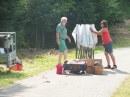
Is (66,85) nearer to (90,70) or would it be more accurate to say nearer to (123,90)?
(123,90)

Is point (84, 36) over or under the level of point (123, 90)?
over

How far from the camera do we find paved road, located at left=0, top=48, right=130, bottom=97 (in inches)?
363

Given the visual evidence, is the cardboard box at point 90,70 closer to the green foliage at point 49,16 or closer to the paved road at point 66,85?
the paved road at point 66,85

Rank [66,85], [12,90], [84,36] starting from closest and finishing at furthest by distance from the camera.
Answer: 1. [12,90]
2. [66,85]
3. [84,36]

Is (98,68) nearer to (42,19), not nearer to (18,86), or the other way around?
(18,86)

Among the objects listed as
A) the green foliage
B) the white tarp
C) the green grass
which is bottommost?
the green grass

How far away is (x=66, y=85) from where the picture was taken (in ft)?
34.3

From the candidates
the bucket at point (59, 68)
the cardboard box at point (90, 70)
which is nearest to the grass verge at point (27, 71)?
the bucket at point (59, 68)

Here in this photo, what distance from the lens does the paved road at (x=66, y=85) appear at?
921cm

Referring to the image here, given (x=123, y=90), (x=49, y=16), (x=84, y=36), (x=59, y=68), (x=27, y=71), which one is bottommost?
Result: (x=123, y=90)

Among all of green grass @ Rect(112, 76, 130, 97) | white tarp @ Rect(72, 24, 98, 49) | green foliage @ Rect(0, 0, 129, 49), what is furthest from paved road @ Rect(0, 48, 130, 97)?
green foliage @ Rect(0, 0, 129, 49)

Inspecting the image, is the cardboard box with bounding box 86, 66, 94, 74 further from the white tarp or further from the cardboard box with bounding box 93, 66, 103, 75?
the white tarp

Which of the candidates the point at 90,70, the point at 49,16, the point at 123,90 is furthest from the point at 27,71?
the point at 49,16

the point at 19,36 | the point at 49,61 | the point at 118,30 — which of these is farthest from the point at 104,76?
the point at 118,30
